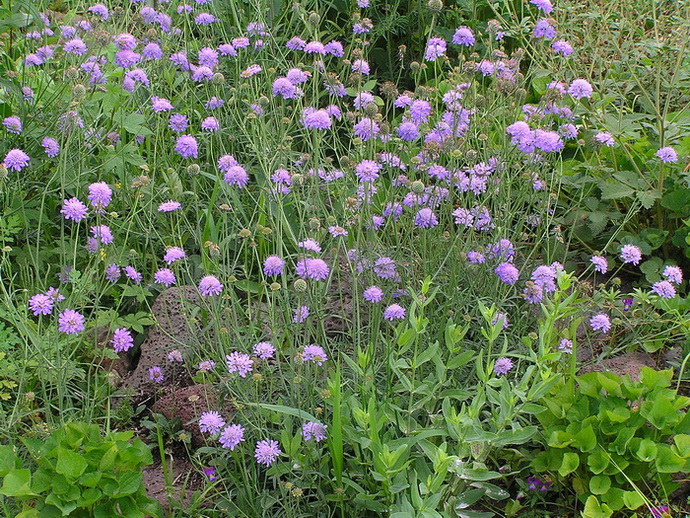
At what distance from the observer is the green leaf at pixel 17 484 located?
71.9 inches

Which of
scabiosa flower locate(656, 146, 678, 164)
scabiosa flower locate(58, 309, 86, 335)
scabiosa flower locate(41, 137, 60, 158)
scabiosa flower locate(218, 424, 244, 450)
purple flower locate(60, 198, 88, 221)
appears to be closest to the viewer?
scabiosa flower locate(218, 424, 244, 450)

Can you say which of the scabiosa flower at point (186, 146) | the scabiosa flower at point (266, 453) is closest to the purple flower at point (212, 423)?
the scabiosa flower at point (266, 453)

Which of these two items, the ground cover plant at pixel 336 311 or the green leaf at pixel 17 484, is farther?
the ground cover plant at pixel 336 311

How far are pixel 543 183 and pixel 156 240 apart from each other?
1.47 m

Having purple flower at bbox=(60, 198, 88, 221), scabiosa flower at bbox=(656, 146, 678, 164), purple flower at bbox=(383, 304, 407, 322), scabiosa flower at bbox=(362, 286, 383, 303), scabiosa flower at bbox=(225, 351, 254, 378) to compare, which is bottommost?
scabiosa flower at bbox=(656, 146, 678, 164)

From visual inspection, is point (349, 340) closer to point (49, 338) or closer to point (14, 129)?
point (49, 338)

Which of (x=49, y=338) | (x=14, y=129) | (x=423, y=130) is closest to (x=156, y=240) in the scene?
(x=14, y=129)

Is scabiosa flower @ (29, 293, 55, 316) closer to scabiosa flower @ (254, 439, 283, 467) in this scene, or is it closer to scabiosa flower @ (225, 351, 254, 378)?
scabiosa flower @ (225, 351, 254, 378)

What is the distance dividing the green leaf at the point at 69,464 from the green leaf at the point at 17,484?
3.1 inches

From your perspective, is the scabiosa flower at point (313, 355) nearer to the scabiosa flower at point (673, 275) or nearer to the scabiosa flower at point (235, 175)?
the scabiosa flower at point (235, 175)

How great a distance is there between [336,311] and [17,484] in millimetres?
1193

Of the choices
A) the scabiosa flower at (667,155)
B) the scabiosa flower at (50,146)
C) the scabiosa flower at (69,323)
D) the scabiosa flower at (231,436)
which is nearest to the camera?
the scabiosa flower at (231,436)

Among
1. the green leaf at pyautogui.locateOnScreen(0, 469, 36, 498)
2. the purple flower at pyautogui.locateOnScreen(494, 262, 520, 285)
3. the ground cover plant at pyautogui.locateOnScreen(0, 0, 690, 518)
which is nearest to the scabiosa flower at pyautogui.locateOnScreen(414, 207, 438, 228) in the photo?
the ground cover plant at pyautogui.locateOnScreen(0, 0, 690, 518)

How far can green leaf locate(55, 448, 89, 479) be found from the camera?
184 centimetres
